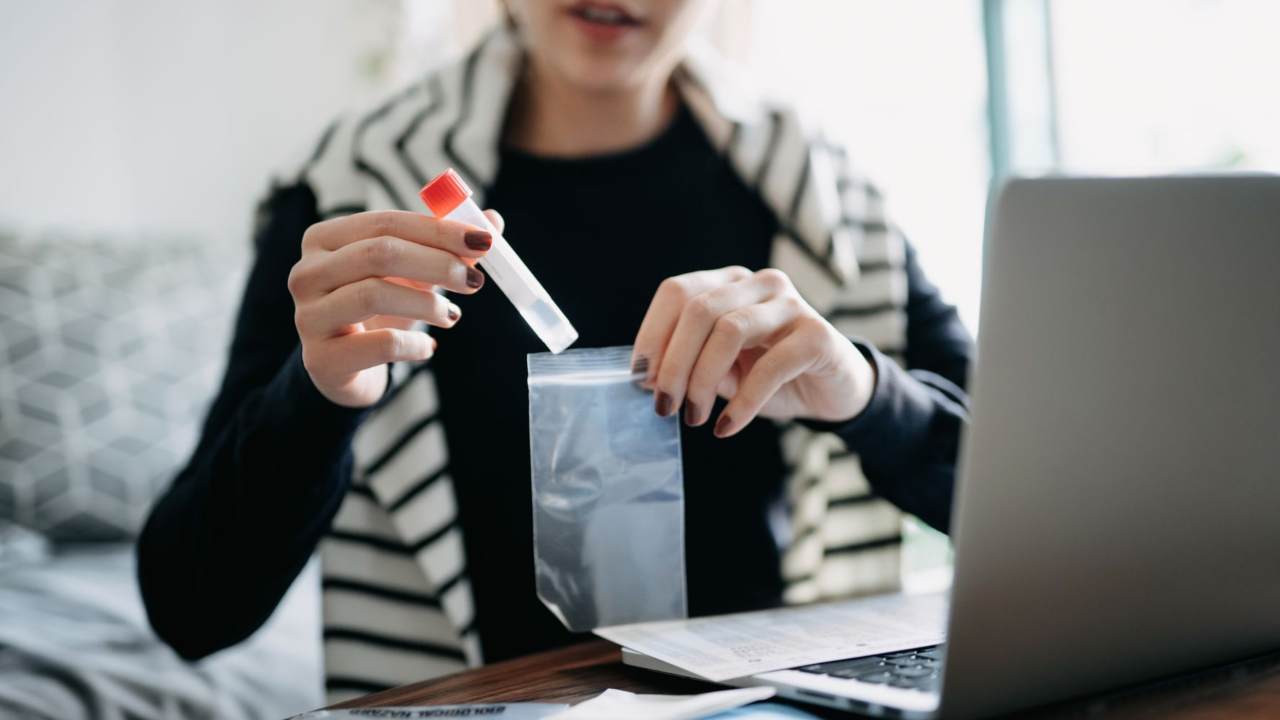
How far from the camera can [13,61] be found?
171cm

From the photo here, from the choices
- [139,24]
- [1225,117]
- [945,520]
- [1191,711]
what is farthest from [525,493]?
[139,24]

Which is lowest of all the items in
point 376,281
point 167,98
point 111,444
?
point 111,444

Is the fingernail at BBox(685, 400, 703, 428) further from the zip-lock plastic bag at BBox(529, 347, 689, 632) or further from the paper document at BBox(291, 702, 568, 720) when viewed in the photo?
the paper document at BBox(291, 702, 568, 720)

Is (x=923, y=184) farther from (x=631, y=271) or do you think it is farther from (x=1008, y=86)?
(x=631, y=271)

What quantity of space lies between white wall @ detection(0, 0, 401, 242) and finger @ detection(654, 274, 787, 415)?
1.52 meters

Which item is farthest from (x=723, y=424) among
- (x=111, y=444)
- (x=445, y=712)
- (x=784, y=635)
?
(x=111, y=444)

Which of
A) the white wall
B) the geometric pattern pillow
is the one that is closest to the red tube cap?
the geometric pattern pillow

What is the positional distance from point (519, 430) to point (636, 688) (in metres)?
0.43

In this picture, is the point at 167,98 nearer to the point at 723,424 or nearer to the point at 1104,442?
the point at 723,424

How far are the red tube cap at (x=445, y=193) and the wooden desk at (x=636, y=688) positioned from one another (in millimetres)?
256

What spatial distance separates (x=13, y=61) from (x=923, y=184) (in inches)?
67.8

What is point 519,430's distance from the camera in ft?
2.97

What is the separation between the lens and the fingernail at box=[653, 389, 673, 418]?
1.85 ft

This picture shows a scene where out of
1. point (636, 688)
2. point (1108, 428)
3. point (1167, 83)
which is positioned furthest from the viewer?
point (1167, 83)
